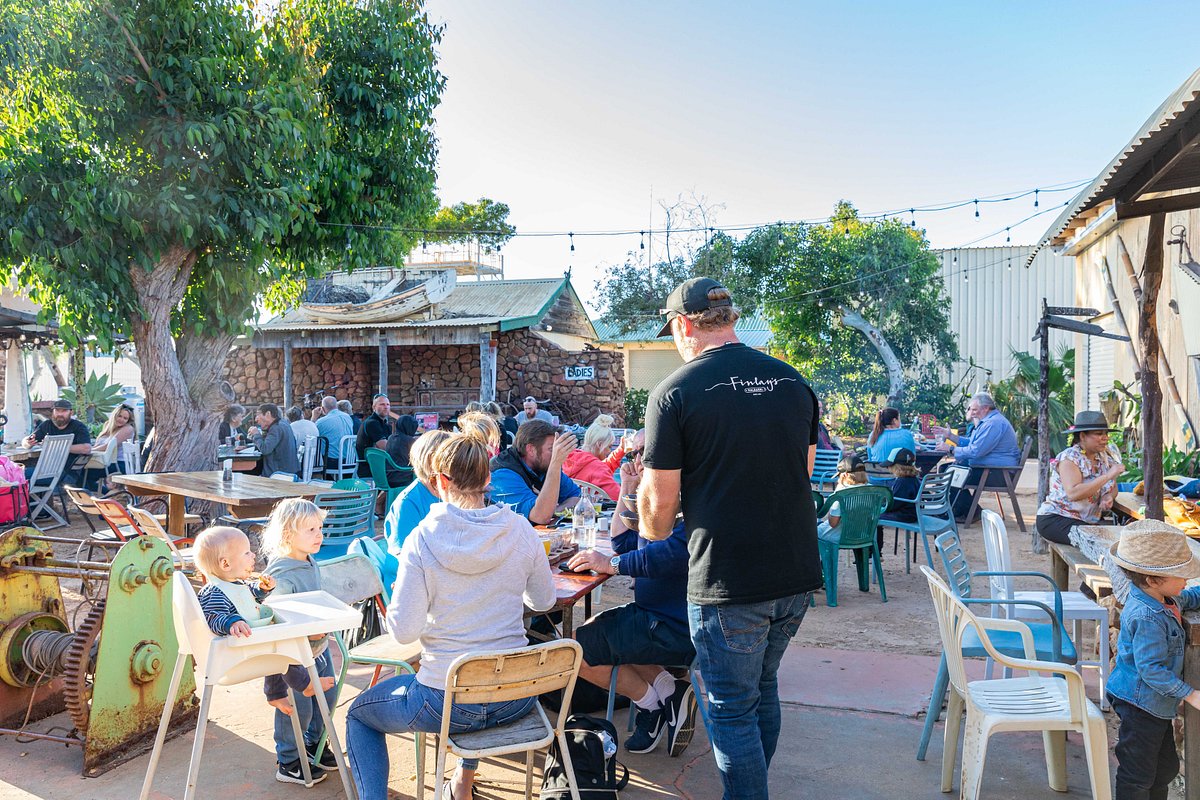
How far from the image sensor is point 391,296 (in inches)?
701

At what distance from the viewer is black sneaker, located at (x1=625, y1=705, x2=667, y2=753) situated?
149 inches

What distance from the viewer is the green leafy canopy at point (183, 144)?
8.30 meters

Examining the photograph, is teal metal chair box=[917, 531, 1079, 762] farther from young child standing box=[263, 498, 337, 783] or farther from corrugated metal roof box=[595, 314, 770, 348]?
corrugated metal roof box=[595, 314, 770, 348]

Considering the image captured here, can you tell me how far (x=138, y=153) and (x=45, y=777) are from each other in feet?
24.2

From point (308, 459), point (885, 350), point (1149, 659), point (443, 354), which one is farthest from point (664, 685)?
point (443, 354)

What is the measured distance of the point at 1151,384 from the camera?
4.42 m

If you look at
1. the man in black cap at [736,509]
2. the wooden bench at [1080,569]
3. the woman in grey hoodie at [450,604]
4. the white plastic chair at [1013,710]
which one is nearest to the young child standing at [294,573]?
the woman in grey hoodie at [450,604]

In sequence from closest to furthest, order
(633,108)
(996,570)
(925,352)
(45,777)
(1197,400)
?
1. (45,777)
2. (996,570)
3. (1197,400)
4. (633,108)
5. (925,352)

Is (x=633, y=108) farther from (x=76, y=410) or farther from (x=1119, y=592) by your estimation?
(x=1119, y=592)

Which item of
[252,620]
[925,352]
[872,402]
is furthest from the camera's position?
[925,352]

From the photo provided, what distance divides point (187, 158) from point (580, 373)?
10.7 m

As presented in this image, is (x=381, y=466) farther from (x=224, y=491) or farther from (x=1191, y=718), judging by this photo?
(x=1191, y=718)

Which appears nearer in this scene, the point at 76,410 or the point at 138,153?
the point at 138,153

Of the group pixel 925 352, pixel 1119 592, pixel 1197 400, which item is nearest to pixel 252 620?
pixel 1119 592
